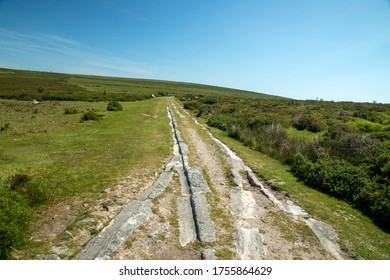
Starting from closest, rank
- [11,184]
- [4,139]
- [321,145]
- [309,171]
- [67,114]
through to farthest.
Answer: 1. [11,184]
2. [309,171]
3. [321,145]
4. [4,139]
5. [67,114]

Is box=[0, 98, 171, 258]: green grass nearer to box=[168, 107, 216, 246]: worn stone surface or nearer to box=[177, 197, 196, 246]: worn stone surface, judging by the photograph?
box=[168, 107, 216, 246]: worn stone surface

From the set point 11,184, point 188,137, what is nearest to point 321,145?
point 188,137

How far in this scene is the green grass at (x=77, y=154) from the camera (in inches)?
334

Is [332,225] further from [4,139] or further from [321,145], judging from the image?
[4,139]

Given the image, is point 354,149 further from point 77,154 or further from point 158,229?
point 77,154

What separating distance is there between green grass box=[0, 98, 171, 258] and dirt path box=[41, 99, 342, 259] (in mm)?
1275

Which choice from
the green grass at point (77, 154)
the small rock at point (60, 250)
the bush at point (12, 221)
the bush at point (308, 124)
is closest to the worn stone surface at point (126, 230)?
the small rock at point (60, 250)

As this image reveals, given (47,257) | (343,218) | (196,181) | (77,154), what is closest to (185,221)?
(196,181)

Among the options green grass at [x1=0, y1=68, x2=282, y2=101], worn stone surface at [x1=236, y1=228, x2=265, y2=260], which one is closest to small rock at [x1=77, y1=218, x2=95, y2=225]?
worn stone surface at [x1=236, y1=228, x2=265, y2=260]

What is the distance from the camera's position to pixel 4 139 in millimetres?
14742

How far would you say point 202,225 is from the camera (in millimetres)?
5973

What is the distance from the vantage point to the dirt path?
5.10 meters

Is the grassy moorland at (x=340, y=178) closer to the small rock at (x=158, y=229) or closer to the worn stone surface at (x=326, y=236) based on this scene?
the worn stone surface at (x=326, y=236)

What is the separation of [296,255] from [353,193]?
466 cm
